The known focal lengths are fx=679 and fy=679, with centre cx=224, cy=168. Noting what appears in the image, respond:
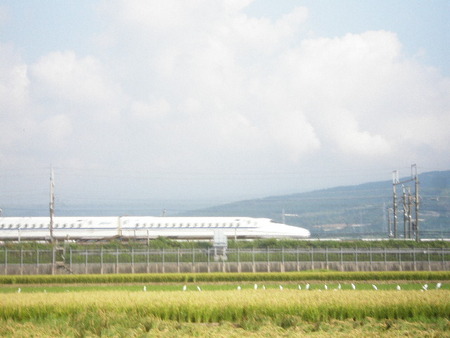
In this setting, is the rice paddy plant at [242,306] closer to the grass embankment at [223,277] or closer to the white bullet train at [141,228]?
the grass embankment at [223,277]

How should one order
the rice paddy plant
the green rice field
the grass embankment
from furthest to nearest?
the grass embankment < the rice paddy plant < the green rice field

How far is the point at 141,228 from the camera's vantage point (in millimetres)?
84500

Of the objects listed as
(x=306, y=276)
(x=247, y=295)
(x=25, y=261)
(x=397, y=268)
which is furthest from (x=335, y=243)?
(x=247, y=295)

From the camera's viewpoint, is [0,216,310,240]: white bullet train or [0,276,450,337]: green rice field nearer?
[0,276,450,337]: green rice field

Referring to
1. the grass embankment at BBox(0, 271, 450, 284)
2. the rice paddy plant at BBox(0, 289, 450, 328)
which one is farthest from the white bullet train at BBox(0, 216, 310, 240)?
the rice paddy plant at BBox(0, 289, 450, 328)

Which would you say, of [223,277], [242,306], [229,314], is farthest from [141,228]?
[242,306]

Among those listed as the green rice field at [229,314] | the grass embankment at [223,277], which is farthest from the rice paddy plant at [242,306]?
the grass embankment at [223,277]

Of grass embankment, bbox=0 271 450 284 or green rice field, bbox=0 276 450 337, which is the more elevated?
green rice field, bbox=0 276 450 337

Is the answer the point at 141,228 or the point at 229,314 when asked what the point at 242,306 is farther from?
the point at 141,228

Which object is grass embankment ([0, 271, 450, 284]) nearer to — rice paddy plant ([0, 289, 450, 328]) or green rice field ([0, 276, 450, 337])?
green rice field ([0, 276, 450, 337])

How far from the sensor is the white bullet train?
3216 inches

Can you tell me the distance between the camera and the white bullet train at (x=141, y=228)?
268 ft

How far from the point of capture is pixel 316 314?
846 inches

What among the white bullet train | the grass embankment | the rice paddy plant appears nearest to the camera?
the rice paddy plant
